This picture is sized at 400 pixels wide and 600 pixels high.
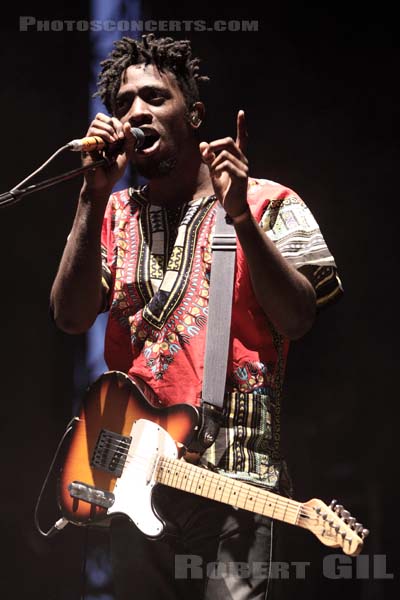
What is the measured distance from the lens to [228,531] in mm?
2248

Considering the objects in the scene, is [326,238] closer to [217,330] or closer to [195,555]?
[217,330]

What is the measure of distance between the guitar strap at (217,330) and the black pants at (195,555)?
0.53 ft

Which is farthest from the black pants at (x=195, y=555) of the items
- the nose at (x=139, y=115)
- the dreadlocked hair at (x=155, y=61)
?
the dreadlocked hair at (x=155, y=61)

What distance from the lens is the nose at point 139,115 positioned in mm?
2594

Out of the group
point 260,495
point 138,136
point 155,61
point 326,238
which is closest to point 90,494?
point 260,495

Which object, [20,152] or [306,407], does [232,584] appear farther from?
[20,152]

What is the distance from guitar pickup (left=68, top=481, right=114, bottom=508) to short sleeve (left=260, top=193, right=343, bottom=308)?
2.40 ft

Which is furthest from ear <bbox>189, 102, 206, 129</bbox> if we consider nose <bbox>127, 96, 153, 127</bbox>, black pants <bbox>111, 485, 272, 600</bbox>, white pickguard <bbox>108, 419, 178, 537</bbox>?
black pants <bbox>111, 485, 272, 600</bbox>

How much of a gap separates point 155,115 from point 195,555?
120cm

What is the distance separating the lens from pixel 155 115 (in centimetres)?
261

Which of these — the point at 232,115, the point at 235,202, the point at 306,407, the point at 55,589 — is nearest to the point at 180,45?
the point at 235,202

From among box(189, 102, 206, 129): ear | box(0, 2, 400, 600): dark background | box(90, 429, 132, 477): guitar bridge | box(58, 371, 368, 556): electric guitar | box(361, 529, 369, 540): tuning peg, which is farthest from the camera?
box(0, 2, 400, 600): dark background

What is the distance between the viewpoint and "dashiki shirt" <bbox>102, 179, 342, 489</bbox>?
2.33 metres

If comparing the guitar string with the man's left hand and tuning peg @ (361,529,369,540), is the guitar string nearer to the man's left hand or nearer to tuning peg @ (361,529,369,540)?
tuning peg @ (361,529,369,540)
